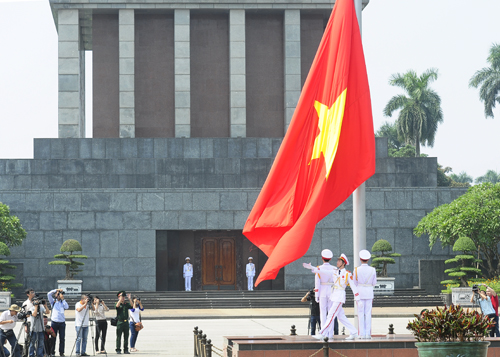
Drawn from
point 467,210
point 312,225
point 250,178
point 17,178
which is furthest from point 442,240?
point 312,225

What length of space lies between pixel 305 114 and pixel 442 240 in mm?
20279

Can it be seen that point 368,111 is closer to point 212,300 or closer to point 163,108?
point 212,300

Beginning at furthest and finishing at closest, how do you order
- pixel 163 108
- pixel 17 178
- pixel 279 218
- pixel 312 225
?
pixel 163 108 → pixel 17 178 → pixel 279 218 → pixel 312 225

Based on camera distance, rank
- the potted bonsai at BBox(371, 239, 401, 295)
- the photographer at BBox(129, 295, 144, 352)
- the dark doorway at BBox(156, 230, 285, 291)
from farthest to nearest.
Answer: the dark doorway at BBox(156, 230, 285, 291) < the potted bonsai at BBox(371, 239, 401, 295) < the photographer at BBox(129, 295, 144, 352)

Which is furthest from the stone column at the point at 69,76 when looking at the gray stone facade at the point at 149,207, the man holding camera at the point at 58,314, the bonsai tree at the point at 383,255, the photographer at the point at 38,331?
the photographer at the point at 38,331

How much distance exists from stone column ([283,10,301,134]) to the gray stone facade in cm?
475

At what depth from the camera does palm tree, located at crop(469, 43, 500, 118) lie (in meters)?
61.1

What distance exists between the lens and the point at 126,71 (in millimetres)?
38625

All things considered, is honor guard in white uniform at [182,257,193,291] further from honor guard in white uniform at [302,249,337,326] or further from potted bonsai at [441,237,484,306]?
honor guard in white uniform at [302,249,337,326]

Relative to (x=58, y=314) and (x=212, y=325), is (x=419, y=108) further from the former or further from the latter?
(x=58, y=314)

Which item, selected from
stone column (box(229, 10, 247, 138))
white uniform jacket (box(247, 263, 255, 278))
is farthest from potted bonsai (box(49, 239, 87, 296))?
stone column (box(229, 10, 247, 138))

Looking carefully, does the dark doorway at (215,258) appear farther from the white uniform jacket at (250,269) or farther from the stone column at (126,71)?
the stone column at (126,71)

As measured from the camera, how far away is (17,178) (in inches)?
1374

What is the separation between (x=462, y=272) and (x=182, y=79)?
1693 centimetres
